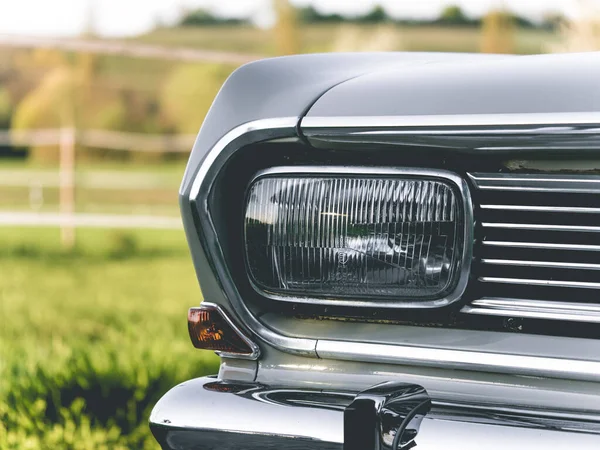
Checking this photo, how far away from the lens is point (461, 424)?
132 centimetres

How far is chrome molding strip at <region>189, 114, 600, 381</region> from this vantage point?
134cm

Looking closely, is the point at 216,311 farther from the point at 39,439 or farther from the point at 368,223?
the point at 39,439

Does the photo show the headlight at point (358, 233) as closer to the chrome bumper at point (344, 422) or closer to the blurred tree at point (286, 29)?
the chrome bumper at point (344, 422)

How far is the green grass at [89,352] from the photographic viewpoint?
113 inches

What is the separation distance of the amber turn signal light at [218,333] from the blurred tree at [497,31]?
10860mm

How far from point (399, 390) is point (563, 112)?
483mm

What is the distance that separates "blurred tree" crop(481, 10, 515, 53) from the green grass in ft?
19.5

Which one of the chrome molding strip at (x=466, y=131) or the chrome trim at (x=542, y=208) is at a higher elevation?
the chrome molding strip at (x=466, y=131)

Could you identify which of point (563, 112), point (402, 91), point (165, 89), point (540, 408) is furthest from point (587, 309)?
point (165, 89)

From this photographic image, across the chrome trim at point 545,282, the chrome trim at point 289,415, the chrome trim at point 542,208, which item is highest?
the chrome trim at point 542,208

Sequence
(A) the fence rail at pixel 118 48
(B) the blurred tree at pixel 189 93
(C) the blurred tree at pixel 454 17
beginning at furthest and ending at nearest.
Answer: (C) the blurred tree at pixel 454 17 → (B) the blurred tree at pixel 189 93 → (A) the fence rail at pixel 118 48

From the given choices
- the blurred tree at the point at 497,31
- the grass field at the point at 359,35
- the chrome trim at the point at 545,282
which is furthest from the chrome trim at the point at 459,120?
the grass field at the point at 359,35

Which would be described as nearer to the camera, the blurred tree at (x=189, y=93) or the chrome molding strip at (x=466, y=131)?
the chrome molding strip at (x=466, y=131)

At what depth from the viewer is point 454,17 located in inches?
749
